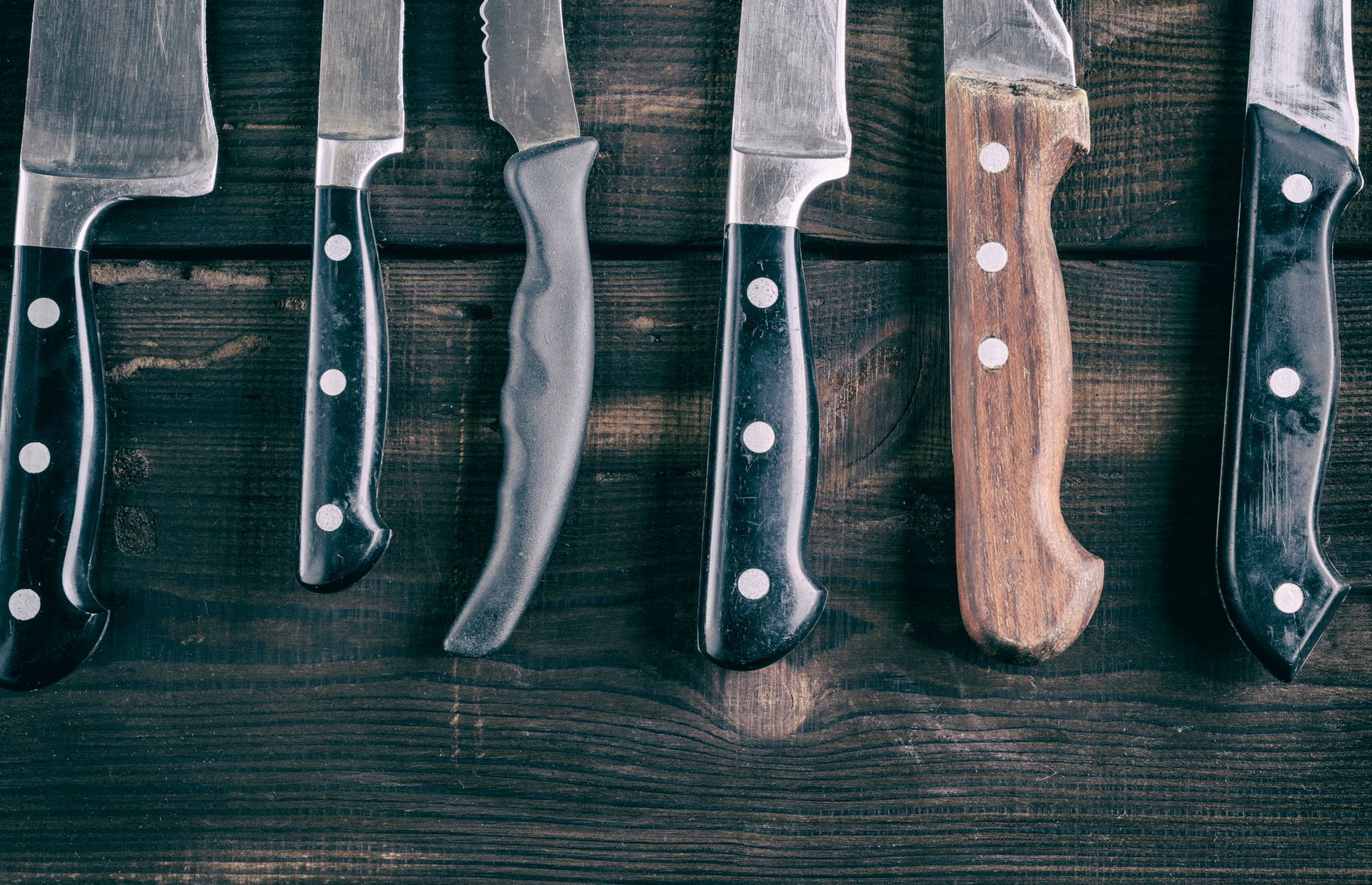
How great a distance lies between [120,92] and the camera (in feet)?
2.47

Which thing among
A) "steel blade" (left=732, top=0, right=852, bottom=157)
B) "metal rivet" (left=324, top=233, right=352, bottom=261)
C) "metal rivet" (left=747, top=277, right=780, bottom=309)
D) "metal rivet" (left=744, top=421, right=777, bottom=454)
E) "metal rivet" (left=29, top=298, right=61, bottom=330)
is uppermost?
"steel blade" (left=732, top=0, right=852, bottom=157)

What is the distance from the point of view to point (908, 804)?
760 mm

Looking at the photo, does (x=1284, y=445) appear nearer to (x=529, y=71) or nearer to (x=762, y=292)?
(x=762, y=292)

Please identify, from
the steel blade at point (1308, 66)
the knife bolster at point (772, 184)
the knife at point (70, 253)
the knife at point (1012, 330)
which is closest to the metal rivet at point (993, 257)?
the knife at point (1012, 330)

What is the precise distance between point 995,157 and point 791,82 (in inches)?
6.6

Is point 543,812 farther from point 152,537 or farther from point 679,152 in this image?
point 679,152

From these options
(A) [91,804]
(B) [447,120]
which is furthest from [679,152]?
(A) [91,804]

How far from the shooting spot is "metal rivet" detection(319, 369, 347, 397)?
2.30 ft

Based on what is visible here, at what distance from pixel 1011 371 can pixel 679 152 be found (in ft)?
1.08

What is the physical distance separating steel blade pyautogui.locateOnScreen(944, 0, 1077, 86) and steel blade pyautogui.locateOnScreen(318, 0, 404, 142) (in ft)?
1.48

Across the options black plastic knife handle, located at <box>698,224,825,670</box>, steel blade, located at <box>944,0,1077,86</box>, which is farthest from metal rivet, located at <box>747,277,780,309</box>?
steel blade, located at <box>944,0,1077,86</box>

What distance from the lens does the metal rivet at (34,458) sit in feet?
2.30

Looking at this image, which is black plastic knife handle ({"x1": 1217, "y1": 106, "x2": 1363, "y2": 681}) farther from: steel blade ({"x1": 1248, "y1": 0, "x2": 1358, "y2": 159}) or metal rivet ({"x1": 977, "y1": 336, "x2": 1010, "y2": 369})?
metal rivet ({"x1": 977, "y1": 336, "x2": 1010, "y2": 369})

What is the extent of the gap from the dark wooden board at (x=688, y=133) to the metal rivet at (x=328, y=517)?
237 mm
